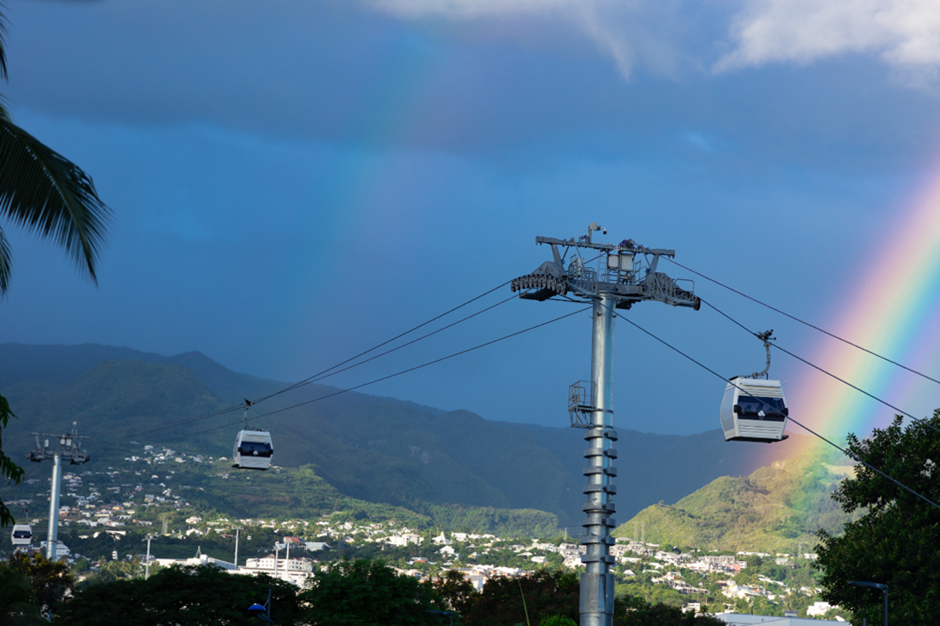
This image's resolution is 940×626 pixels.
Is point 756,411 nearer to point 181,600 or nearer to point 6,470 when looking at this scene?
point 6,470

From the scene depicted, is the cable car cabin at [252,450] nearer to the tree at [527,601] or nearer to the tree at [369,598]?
the tree at [369,598]

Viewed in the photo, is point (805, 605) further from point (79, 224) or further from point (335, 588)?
point (79, 224)

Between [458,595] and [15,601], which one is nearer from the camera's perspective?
[15,601]

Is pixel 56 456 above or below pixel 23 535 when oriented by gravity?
above

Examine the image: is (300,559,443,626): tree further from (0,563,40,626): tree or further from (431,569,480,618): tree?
(0,563,40,626): tree

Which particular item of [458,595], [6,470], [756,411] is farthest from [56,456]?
[6,470]
